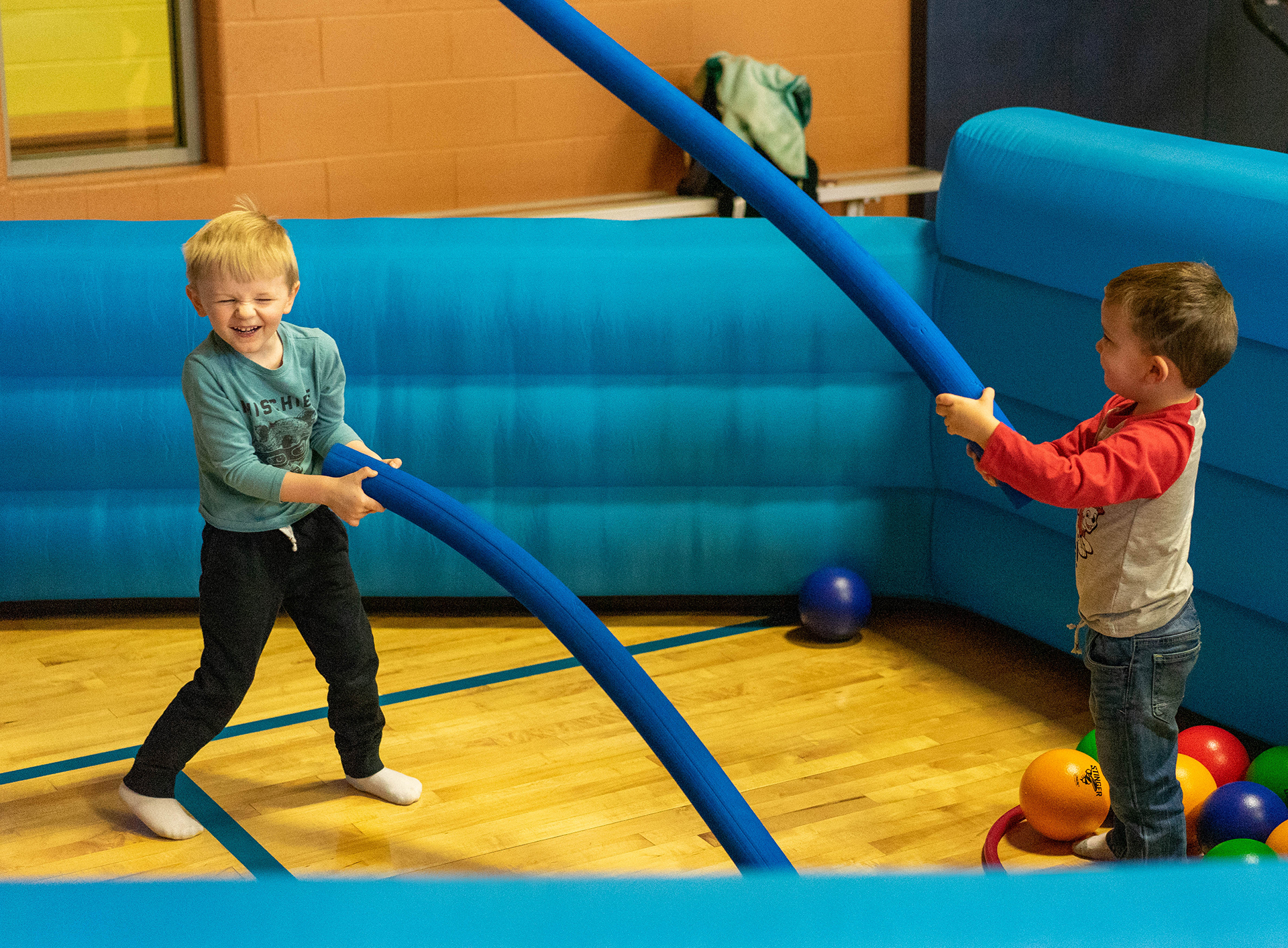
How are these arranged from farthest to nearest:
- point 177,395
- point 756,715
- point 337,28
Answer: point 337,28, point 177,395, point 756,715

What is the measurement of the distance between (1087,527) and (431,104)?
3073mm

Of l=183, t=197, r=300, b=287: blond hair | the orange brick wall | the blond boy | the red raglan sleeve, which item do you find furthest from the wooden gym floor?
the orange brick wall

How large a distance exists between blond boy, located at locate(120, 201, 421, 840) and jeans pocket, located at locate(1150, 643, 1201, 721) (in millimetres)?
1103

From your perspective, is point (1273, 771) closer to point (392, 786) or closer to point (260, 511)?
point (392, 786)

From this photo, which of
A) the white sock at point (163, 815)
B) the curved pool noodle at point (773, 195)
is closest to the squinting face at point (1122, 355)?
the curved pool noodle at point (773, 195)

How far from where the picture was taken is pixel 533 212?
4.74 meters

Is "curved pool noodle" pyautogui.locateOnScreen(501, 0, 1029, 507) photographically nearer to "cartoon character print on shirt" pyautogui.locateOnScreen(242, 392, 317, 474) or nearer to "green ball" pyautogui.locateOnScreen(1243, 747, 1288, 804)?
"cartoon character print on shirt" pyautogui.locateOnScreen(242, 392, 317, 474)

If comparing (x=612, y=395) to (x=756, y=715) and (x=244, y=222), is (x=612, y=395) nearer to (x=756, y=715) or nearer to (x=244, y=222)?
(x=756, y=715)

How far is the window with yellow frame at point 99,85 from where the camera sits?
166 inches

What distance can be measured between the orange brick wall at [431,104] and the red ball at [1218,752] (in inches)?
→ 114

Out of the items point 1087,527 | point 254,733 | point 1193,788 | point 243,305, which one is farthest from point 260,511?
point 1193,788

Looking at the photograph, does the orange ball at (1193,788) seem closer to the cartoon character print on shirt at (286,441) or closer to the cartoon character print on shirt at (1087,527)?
the cartoon character print on shirt at (1087,527)

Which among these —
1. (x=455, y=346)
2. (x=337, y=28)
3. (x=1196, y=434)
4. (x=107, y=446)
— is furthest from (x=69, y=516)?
(x=1196, y=434)

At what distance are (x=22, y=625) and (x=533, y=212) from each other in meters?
2.08
